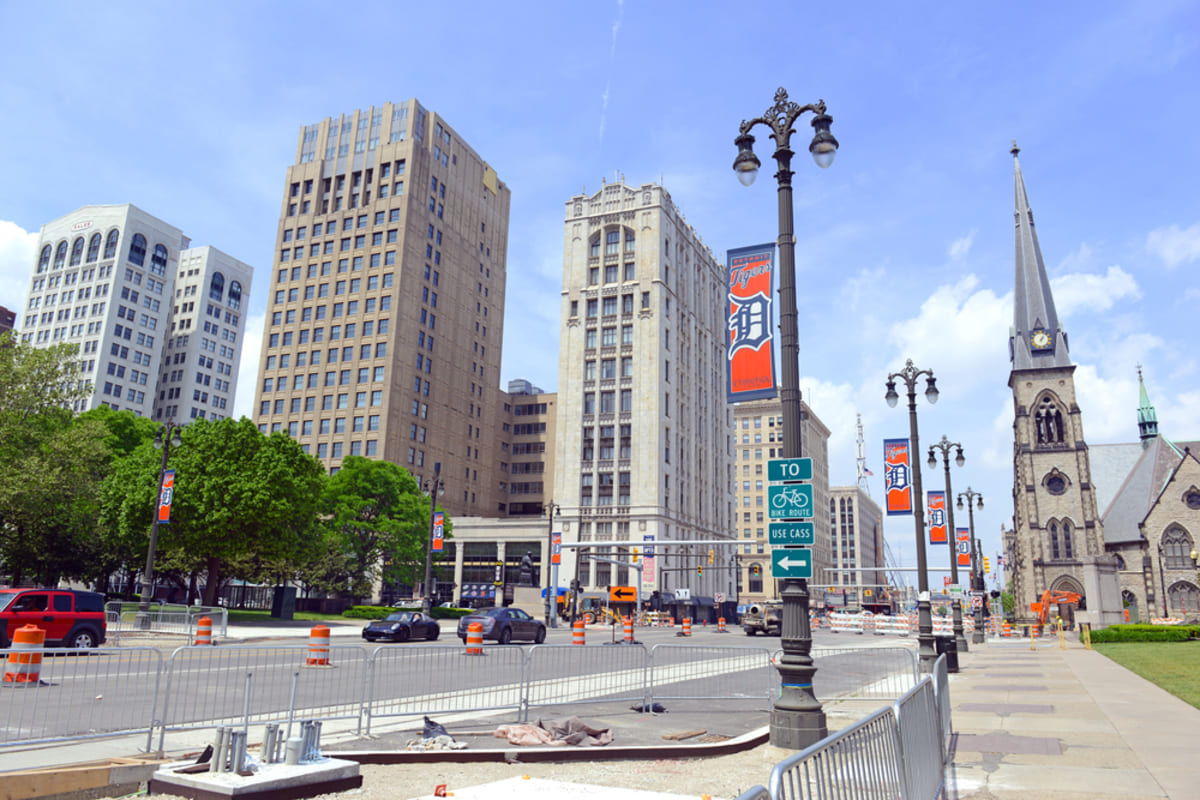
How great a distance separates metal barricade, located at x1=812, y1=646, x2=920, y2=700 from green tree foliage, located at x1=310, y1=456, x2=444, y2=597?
1650 inches

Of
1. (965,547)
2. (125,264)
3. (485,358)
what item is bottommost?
(965,547)

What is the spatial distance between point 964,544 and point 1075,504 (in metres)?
47.2

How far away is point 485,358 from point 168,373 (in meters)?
67.5

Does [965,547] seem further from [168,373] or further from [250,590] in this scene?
[168,373]

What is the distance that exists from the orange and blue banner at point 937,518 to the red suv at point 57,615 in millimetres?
30222

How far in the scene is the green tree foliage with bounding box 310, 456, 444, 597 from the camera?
188 ft

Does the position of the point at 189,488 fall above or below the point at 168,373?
below

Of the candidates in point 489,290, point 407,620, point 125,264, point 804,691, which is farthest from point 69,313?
point 804,691

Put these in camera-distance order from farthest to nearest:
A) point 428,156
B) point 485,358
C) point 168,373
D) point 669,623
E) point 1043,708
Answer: point 168,373 < point 485,358 < point 428,156 < point 669,623 < point 1043,708

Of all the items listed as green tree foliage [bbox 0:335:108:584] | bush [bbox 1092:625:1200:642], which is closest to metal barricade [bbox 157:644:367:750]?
green tree foliage [bbox 0:335:108:584]

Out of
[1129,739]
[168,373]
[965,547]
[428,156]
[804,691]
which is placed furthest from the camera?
[168,373]

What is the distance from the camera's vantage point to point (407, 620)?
30.3 metres

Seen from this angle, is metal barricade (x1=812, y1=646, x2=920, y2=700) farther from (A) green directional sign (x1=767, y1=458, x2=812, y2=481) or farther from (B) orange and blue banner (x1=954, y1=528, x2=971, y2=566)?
(B) orange and blue banner (x1=954, y1=528, x2=971, y2=566)

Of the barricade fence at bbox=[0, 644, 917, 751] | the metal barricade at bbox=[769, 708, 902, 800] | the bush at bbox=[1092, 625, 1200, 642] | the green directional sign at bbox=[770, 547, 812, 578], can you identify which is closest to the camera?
the metal barricade at bbox=[769, 708, 902, 800]
